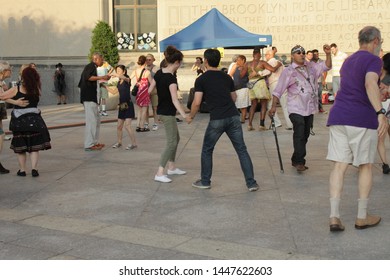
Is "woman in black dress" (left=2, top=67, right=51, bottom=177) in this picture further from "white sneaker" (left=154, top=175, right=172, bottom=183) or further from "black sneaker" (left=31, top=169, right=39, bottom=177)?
"white sneaker" (left=154, top=175, right=172, bottom=183)

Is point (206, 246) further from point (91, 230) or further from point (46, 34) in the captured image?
point (46, 34)

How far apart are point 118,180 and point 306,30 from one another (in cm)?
1616

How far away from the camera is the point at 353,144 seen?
19.9 feet

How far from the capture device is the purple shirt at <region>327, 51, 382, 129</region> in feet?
19.5

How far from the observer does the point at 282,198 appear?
25.1 ft

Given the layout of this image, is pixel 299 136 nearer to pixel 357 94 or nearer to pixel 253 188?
pixel 253 188

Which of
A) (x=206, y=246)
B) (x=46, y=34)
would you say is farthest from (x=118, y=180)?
(x=46, y=34)

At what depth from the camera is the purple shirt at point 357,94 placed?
595 centimetres

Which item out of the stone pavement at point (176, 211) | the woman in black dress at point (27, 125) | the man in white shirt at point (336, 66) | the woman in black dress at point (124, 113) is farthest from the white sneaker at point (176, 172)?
the man in white shirt at point (336, 66)

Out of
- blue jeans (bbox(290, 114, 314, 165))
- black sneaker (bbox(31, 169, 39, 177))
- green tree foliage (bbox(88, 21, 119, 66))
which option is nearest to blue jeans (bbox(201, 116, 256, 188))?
blue jeans (bbox(290, 114, 314, 165))

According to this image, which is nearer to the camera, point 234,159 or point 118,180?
point 118,180

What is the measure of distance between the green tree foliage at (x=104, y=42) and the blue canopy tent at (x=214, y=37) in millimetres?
6738

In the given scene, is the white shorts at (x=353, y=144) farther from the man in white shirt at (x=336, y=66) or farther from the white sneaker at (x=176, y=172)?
the man in white shirt at (x=336, y=66)

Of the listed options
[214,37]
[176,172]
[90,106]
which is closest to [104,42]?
[214,37]
